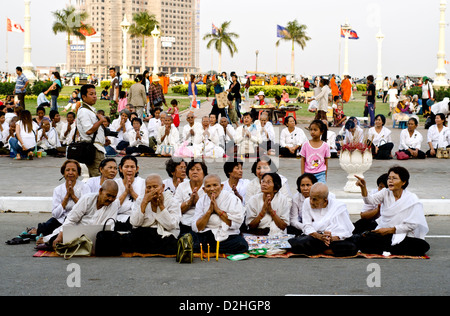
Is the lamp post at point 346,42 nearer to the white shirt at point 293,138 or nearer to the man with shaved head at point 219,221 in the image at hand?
the white shirt at point 293,138

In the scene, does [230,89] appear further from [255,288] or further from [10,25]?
[10,25]

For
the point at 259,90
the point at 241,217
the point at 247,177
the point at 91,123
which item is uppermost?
the point at 259,90

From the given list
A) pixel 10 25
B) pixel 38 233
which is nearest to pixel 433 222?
pixel 38 233

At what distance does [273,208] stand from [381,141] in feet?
25.6

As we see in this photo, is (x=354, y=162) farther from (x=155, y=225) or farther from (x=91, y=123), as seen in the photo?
(x=155, y=225)

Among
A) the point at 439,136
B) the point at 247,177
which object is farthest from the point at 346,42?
the point at 247,177

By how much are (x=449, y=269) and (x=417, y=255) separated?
672 millimetres

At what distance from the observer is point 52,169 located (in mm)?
13242

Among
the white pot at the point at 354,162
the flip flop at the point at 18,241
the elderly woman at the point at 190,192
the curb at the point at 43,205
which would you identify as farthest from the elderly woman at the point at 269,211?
the white pot at the point at 354,162

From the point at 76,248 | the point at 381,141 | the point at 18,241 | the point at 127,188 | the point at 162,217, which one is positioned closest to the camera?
the point at 76,248

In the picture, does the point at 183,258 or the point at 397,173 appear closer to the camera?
the point at 183,258

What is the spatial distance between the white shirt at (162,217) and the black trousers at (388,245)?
2.00 metres

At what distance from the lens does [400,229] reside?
721 cm
